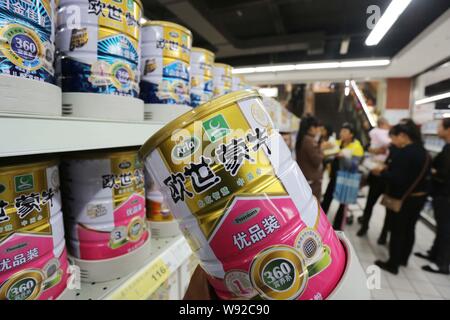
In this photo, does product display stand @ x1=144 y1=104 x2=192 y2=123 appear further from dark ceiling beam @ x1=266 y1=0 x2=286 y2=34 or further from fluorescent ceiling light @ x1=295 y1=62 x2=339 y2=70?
fluorescent ceiling light @ x1=295 y1=62 x2=339 y2=70

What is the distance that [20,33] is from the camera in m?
0.38

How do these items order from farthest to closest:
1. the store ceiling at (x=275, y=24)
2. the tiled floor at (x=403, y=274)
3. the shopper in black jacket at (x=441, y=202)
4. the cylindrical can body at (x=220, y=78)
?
the store ceiling at (x=275, y=24) < the shopper in black jacket at (x=441, y=202) < the tiled floor at (x=403, y=274) < the cylindrical can body at (x=220, y=78)

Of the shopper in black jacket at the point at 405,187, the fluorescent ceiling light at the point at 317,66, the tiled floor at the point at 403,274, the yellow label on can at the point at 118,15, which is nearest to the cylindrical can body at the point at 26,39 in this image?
the yellow label on can at the point at 118,15

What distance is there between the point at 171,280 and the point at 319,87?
783 cm

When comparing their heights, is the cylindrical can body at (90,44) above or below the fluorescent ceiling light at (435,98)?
above

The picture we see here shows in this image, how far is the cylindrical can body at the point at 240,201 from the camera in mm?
397

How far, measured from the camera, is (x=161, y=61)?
75cm

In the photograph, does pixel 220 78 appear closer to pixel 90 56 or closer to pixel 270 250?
pixel 90 56

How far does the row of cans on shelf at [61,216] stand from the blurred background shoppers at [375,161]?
3.62 metres

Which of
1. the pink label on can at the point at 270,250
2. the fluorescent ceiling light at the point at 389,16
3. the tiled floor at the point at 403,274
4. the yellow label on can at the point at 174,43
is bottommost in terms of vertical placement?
the tiled floor at the point at 403,274

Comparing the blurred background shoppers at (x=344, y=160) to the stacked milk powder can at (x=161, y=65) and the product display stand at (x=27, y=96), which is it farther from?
the product display stand at (x=27, y=96)

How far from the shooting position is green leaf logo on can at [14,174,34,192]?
0.45 meters
